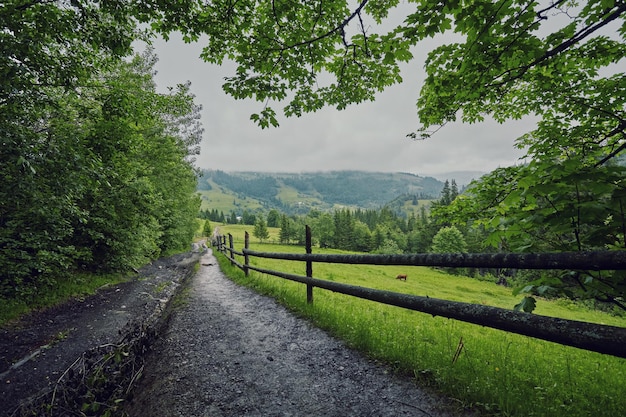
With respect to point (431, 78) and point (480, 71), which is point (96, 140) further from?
point (480, 71)

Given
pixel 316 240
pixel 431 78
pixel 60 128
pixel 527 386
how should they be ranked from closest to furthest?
pixel 527 386, pixel 431 78, pixel 60 128, pixel 316 240

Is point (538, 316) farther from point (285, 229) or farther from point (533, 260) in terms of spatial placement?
point (285, 229)

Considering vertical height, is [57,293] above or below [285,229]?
above

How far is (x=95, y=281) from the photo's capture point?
11547 mm

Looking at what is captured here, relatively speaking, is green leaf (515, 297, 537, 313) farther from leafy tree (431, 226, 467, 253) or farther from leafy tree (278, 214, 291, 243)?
leafy tree (278, 214, 291, 243)

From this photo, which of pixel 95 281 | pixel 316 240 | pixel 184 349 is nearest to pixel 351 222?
pixel 316 240

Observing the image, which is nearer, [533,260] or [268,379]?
[533,260]

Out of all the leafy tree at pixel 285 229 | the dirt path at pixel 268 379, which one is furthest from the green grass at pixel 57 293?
the leafy tree at pixel 285 229

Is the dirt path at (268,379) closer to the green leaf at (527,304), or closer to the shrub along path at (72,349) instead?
the shrub along path at (72,349)

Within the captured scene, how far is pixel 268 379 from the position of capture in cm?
349

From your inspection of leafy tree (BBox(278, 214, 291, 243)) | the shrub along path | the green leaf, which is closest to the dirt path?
the shrub along path

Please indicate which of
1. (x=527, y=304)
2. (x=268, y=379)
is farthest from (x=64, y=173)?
(x=527, y=304)

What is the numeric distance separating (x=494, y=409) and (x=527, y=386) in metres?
0.70

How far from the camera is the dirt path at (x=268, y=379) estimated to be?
113 inches
